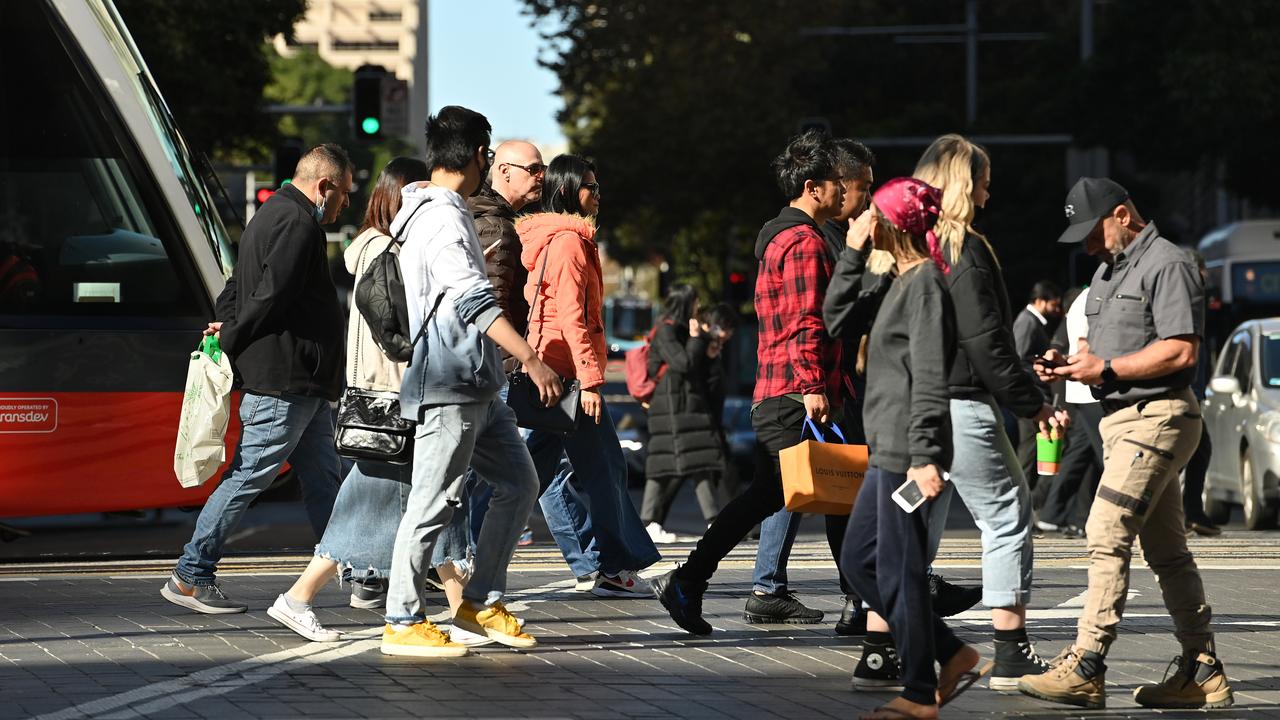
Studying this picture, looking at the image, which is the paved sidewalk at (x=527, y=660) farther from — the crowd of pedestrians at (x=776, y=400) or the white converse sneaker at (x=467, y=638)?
the crowd of pedestrians at (x=776, y=400)

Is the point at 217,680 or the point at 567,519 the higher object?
the point at 567,519

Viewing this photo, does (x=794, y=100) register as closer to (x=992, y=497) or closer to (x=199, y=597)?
(x=199, y=597)

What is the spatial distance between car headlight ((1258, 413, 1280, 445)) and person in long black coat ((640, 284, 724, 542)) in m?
4.14

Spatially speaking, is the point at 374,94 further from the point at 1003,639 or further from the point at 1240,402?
the point at 1003,639

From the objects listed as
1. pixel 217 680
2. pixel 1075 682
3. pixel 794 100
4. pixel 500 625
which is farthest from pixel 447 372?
pixel 794 100

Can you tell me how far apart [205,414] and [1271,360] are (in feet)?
32.4

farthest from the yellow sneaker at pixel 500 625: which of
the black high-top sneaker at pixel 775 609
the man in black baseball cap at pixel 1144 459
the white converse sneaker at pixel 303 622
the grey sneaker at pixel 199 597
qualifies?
the man in black baseball cap at pixel 1144 459

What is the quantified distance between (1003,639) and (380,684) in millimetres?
2086

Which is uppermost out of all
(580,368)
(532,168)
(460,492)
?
(532,168)

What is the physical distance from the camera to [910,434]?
6.16 metres

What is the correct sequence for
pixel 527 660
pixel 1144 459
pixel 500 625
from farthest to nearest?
pixel 500 625, pixel 527 660, pixel 1144 459

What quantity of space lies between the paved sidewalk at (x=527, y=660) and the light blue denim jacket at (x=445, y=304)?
99 centimetres

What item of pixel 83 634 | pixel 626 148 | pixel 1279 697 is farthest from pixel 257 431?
pixel 626 148

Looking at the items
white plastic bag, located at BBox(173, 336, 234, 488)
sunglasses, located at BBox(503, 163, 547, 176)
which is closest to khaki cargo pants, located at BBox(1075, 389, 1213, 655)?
sunglasses, located at BBox(503, 163, 547, 176)
